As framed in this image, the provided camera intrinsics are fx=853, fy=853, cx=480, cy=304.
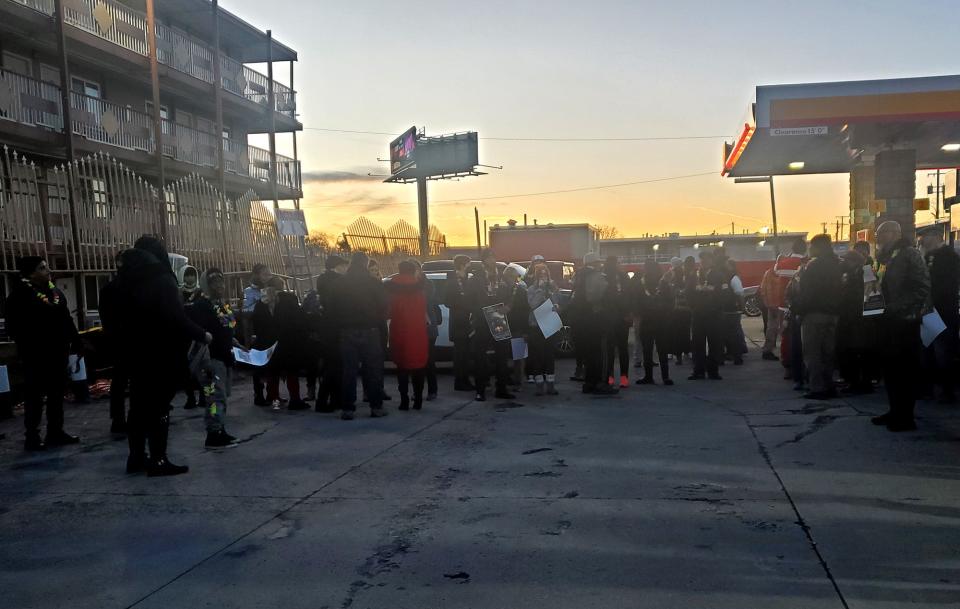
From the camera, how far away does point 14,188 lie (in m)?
11.8

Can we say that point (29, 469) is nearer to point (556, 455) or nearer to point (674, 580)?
point (556, 455)

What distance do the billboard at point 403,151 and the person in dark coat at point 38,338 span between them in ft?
166

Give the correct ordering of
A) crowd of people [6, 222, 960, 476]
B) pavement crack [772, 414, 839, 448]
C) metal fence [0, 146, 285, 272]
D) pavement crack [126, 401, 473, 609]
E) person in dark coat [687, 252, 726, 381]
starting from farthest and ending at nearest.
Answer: person in dark coat [687, 252, 726, 381], metal fence [0, 146, 285, 272], pavement crack [772, 414, 839, 448], crowd of people [6, 222, 960, 476], pavement crack [126, 401, 473, 609]

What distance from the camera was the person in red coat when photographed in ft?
33.6

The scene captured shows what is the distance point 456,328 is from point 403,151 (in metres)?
50.1

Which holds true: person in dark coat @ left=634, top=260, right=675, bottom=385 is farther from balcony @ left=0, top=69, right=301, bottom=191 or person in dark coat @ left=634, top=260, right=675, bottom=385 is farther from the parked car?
balcony @ left=0, top=69, right=301, bottom=191

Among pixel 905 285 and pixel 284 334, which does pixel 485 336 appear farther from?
pixel 905 285

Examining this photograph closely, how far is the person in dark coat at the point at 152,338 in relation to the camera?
7012 mm

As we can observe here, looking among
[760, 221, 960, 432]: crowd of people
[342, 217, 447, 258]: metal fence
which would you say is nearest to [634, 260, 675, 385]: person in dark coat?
[760, 221, 960, 432]: crowd of people

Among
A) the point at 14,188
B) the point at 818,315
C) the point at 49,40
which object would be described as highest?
the point at 49,40

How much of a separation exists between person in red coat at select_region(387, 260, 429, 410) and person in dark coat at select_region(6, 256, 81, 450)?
11.7ft

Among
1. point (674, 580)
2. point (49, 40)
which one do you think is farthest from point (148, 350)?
point (49, 40)

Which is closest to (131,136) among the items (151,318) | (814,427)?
(151,318)

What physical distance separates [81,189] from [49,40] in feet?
34.4
